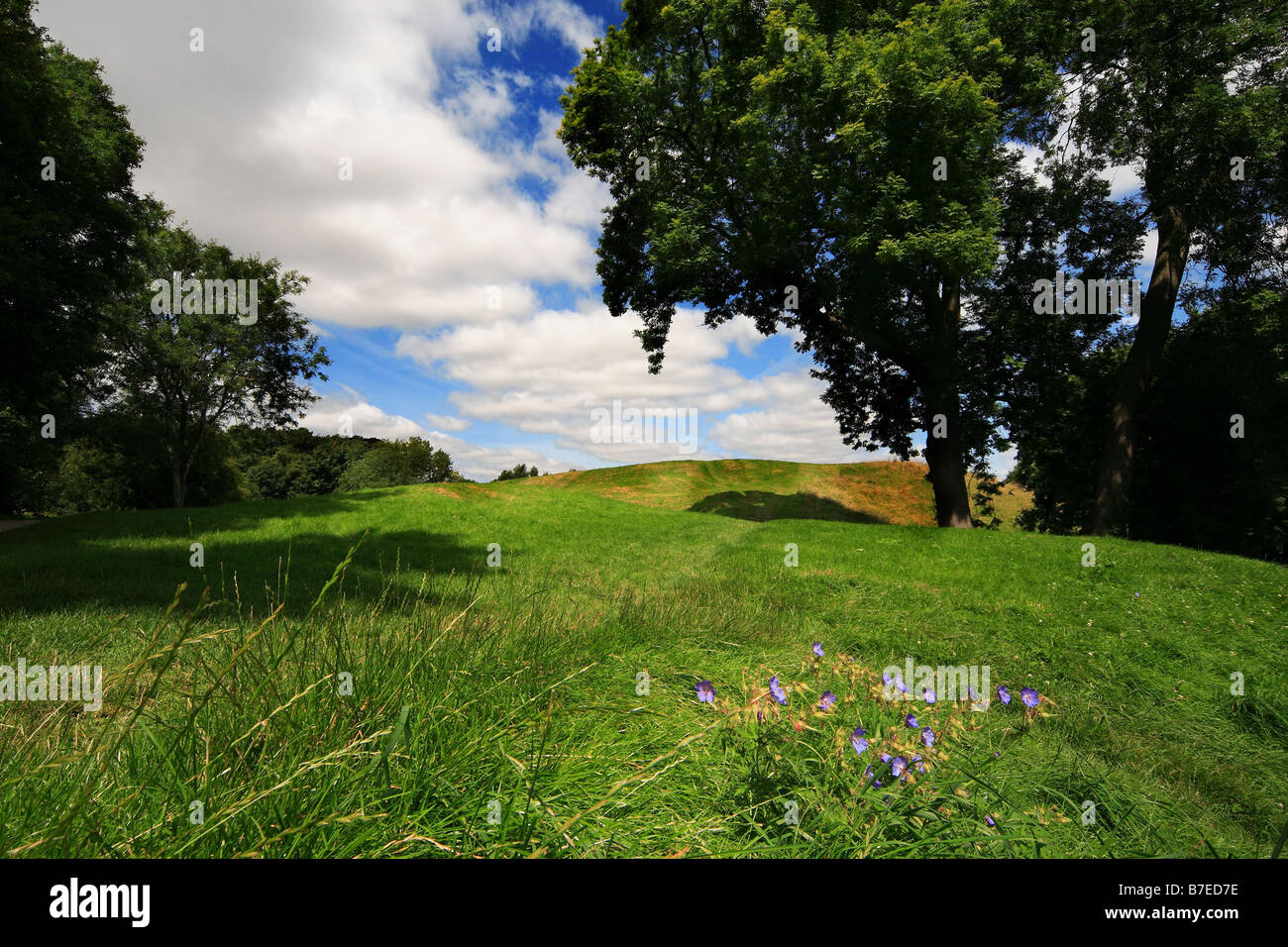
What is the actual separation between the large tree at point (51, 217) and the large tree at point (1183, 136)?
25.3 m

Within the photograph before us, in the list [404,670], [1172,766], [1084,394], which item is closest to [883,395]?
[1084,394]

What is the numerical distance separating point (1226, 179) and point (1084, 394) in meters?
6.51

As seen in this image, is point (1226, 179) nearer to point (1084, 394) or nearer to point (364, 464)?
point (1084, 394)

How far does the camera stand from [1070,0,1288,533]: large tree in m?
11.9

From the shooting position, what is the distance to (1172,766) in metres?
3.83

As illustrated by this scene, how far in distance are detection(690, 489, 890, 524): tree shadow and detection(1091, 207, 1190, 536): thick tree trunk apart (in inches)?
396

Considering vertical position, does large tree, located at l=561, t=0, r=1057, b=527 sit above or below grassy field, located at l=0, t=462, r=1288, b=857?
above

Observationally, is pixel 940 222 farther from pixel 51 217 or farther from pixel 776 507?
pixel 51 217

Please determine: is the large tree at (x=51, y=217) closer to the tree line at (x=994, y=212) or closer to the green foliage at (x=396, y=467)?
the tree line at (x=994, y=212)

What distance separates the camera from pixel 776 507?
87.9 ft

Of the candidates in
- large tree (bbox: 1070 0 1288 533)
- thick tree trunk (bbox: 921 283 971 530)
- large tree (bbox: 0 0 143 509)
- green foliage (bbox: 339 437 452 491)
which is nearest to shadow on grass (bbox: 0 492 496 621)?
large tree (bbox: 0 0 143 509)

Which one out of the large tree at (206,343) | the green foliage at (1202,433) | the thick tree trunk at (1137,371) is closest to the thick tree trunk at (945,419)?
the green foliage at (1202,433)

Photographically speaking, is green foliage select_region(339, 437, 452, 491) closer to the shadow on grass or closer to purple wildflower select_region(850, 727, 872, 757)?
the shadow on grass

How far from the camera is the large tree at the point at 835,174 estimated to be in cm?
1297
